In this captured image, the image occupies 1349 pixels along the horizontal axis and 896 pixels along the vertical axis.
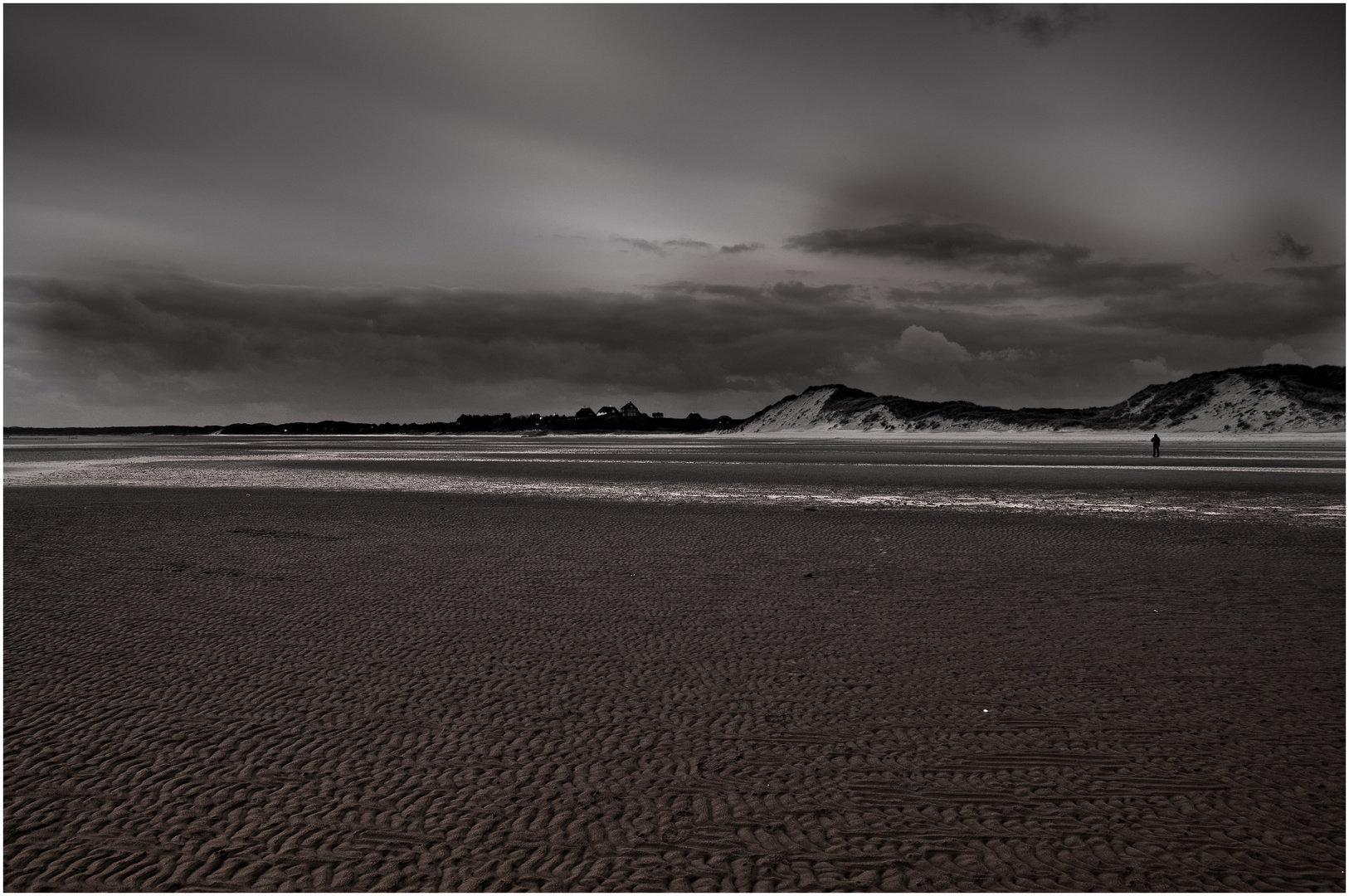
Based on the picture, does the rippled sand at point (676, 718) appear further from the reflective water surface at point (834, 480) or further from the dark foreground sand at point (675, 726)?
the reflective water surface at point (834, 480)

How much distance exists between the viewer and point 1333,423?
106062mm

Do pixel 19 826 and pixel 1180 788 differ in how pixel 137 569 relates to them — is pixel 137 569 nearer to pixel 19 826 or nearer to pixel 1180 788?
pixel 19 826

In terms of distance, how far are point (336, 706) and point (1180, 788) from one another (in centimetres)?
541

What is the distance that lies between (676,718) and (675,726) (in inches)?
5.9

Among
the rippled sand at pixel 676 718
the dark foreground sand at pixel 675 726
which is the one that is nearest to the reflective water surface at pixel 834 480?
the rippled sand at pixel 676 718

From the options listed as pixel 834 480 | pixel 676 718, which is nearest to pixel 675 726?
pixel 676 718

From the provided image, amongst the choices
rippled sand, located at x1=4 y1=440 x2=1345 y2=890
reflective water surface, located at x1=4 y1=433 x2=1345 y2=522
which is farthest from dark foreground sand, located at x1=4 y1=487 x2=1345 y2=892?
reflective water surface, located at x1=4 y1=433 x2=1345 y2=522

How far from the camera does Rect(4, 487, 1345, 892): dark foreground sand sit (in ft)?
12.8

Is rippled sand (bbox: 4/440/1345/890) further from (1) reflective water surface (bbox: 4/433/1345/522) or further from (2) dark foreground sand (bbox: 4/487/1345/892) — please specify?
(1) reflective water surface (bbox: 4/433/1345/522)

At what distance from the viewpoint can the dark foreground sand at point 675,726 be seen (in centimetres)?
390

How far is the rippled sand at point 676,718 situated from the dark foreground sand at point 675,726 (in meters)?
0.03

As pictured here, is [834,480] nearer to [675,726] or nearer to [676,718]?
[676,718]

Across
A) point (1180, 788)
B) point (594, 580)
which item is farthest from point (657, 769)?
point (594, 580)

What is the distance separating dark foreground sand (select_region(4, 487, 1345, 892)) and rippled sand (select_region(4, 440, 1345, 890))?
0.03 m
